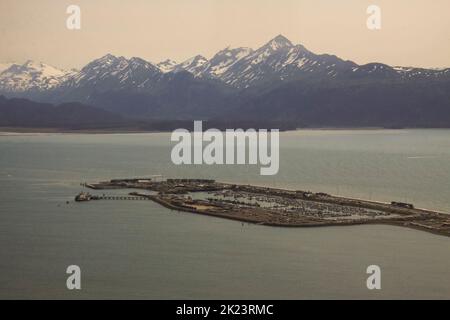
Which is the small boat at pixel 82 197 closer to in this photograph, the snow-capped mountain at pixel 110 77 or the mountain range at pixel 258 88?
the mountain range at pixel 258 88

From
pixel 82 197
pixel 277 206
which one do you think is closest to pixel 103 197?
pixel 82 197

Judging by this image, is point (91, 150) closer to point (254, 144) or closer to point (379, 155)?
point (254, 144)

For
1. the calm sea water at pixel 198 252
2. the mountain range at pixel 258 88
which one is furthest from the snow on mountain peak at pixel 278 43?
the calm sea water at pixel 198 252

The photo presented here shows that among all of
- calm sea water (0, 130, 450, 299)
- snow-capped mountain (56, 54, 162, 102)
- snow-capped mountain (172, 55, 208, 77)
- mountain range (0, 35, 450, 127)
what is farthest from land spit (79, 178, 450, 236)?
snow-capped mountain (172, 55, 208, 77)

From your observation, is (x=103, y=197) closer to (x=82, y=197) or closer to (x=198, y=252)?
(x=82, y=197)

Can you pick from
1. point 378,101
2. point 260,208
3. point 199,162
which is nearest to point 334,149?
point 199,162

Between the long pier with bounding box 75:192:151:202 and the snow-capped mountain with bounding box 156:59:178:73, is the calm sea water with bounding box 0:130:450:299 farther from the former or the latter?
the snow-capped mountain with bounding box 156:59:178:73
